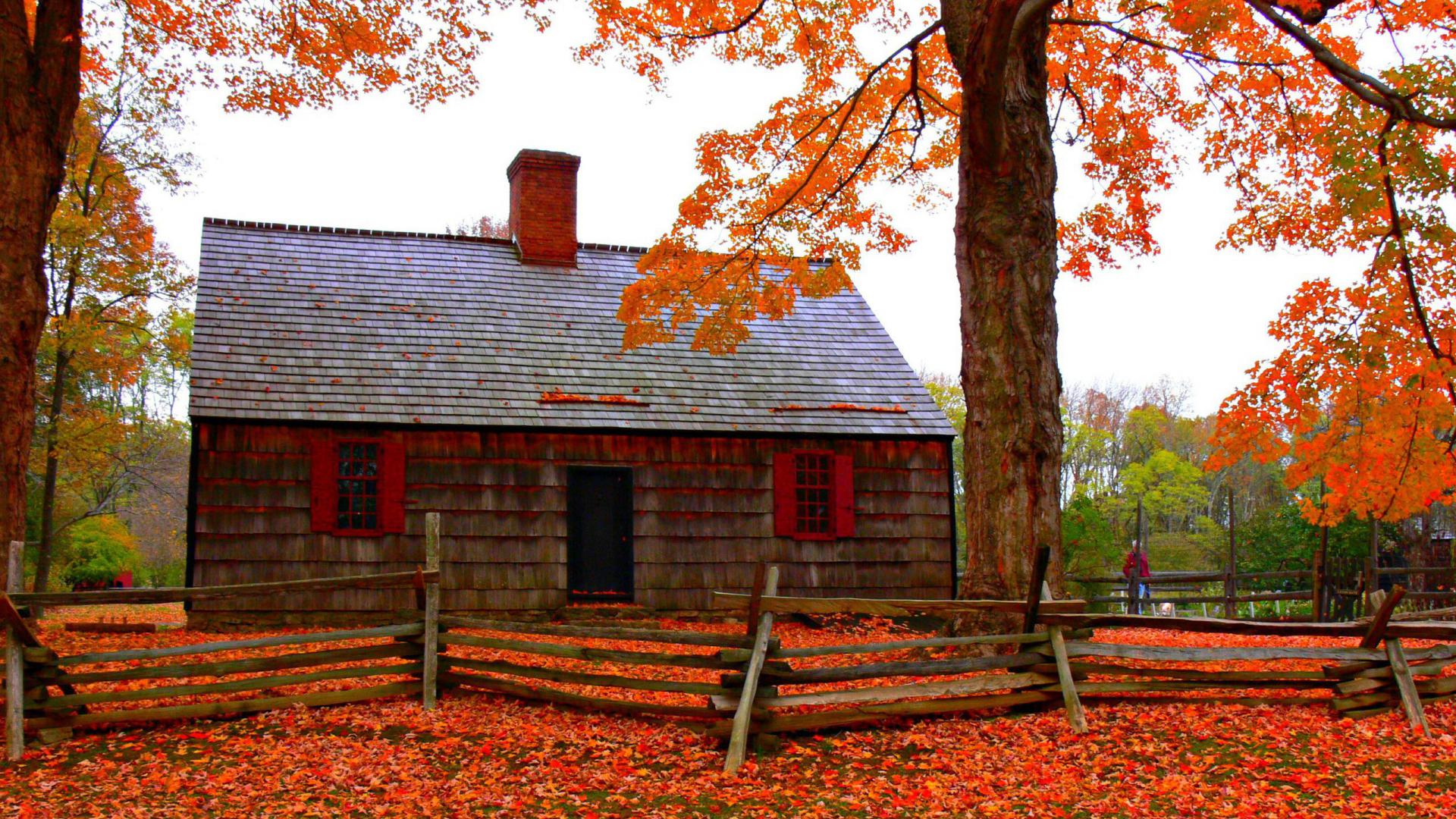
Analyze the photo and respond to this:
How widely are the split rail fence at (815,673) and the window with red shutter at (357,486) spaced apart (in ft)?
17.7

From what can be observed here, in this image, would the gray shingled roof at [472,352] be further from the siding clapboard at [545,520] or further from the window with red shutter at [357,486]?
the window with red shutter at [357,486]

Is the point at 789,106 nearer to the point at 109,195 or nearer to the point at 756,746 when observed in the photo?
the point at 756,746

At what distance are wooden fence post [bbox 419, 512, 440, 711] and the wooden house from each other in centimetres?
528

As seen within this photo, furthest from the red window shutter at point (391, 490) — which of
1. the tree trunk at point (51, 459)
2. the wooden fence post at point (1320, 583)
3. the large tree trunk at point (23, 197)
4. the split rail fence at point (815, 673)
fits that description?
the wooden fence post at point (1320, 583)

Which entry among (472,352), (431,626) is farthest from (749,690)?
(472,352)

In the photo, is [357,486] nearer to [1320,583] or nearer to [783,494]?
[783,494]

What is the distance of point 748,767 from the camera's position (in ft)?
23.7

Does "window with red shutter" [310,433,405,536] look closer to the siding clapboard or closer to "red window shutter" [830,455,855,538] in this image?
the siding clapboard

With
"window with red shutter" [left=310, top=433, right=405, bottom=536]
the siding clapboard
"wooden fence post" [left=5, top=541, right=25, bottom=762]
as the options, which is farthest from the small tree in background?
"wooden fence post" [left=5, top=541, right=25, bottom=762]

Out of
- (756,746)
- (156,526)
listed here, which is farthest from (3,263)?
(156,526)

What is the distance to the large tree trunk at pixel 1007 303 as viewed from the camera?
30.9 feet

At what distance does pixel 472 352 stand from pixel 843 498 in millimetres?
5572

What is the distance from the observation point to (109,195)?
2133 cm

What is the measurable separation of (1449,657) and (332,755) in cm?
807
